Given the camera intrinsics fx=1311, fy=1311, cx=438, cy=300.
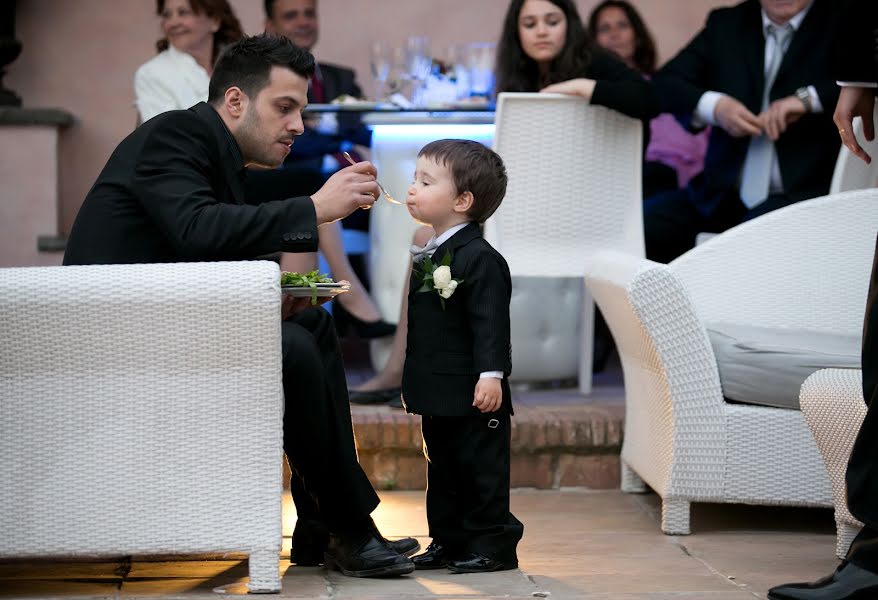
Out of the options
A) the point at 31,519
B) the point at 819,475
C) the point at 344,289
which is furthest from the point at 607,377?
the point at 31,519

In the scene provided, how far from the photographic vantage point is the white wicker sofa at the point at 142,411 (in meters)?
2.39

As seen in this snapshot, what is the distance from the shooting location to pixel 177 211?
2.52 metres

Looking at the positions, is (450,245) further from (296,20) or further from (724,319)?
(296,20)

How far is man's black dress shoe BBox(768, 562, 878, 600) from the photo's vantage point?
7.58ft

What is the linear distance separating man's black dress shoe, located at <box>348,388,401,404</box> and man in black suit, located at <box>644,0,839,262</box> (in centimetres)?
114

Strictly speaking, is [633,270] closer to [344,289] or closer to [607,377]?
[344,289]

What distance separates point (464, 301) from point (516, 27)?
177cm

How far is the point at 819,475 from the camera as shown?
10.3 feet

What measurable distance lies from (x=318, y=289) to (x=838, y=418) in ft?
3.62

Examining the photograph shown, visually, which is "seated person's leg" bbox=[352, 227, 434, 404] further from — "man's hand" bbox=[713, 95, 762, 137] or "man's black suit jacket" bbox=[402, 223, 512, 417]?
"man's black suit jacket" bbox=[402, 223, 512, 417]

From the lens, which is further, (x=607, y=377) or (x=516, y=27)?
(x=607, y=377)

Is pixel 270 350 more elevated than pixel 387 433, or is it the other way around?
pixel 270 350

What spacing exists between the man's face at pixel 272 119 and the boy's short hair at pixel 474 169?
292 millimetres

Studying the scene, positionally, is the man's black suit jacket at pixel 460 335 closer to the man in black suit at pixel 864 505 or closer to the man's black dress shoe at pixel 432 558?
the man's black dress shoe at pixel 432 558
